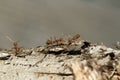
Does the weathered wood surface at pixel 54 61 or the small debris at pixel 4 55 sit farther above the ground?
the small debris at pixel 4 55

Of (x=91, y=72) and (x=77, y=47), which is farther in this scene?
(x=77, y=47)

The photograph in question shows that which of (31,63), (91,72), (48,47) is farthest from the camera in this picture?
(48,47)

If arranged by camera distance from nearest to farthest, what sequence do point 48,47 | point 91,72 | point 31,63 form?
point 91,72
point 31,63
point 48,47

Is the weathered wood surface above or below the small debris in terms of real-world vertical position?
below

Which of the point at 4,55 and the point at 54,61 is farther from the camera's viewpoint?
the point at 4,55

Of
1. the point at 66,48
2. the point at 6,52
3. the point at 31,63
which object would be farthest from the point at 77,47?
the point at 6,52

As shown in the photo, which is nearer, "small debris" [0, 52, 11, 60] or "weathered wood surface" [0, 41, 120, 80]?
"weathered wood surface" [0, 41, 120, 80]

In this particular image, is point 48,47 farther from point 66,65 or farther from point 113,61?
point 113,61

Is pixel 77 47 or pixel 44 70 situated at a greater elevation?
pixel 77 47

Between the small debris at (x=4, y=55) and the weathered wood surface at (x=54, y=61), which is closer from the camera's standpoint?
the weathered wood surface at (x=54, y=61)

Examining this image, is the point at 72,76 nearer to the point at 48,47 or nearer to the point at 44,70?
the point at 44,70

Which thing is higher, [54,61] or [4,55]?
[4,55]
